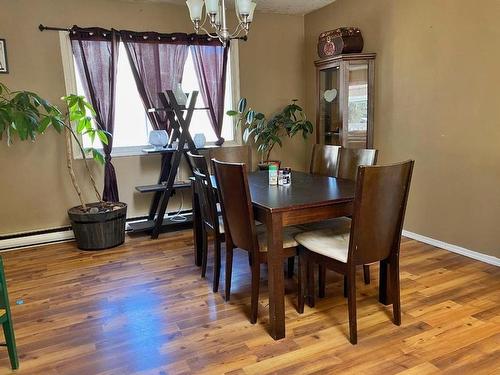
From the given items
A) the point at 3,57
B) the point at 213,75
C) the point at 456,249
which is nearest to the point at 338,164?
the point at 456,249

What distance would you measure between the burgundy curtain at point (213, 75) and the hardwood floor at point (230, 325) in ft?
6.19

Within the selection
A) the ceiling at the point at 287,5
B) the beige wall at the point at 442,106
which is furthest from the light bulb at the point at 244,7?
the ceiling at the point at 287,5

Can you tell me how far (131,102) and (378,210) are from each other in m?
3.12

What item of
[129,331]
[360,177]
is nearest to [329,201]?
[360,177]

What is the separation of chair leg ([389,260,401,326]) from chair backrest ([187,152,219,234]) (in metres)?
1.14

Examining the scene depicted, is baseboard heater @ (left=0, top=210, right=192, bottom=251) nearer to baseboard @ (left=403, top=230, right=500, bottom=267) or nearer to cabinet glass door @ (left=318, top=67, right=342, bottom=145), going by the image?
cabinet glass door @ (left=318, top=67, right=342, bottom=145)

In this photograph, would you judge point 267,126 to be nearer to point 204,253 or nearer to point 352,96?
point 352,96

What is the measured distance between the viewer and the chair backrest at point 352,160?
111 inches

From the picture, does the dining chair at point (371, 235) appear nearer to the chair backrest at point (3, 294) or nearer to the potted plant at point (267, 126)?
the chair backrest at point (3, 294)

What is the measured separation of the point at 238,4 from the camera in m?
2.55

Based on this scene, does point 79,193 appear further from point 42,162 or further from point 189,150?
point 189,150

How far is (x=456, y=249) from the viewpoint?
11.1ft

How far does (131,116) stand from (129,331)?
2.60 meters

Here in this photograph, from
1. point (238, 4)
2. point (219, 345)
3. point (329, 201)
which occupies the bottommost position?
point (219, 345)
